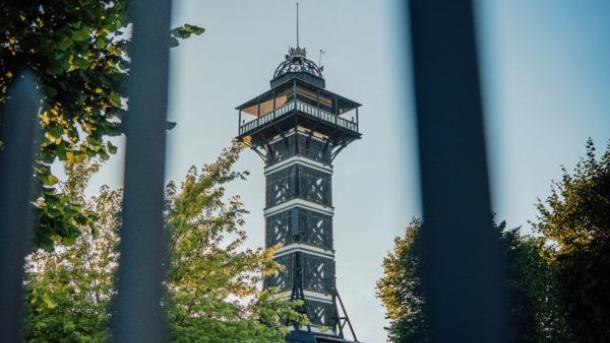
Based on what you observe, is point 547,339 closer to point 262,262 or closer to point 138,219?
point 262,262

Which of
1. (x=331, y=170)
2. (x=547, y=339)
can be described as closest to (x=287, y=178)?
(x=331, y=170)

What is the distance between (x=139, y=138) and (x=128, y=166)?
13cm

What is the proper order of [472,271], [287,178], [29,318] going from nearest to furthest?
[472,271] → [29,318] → [287,178]

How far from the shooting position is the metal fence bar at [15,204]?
4.13 m

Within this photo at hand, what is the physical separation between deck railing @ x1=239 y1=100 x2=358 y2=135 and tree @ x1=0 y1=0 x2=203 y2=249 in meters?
49.3

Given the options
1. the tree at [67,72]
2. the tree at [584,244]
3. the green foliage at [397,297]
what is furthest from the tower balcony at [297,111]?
the tree at [67,72]

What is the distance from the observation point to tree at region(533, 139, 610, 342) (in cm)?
2878

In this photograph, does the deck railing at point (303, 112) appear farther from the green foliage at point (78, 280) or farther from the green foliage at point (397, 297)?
the green foliage at point (78, 280)

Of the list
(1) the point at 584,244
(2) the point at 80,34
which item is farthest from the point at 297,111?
(2) the point at 80,34

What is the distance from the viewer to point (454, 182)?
2.04m

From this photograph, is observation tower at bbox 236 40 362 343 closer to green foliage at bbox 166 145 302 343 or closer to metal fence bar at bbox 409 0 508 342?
green foliage at bbox 166 145 302 343

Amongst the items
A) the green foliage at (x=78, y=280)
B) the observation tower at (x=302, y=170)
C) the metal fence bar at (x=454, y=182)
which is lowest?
the metal fence bar at (x=454, y=182)

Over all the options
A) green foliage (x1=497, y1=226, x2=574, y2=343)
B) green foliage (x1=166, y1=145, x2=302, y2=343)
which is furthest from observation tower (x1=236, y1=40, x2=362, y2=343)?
green foliage (x1=166, y1=145, x2=302, y2=343)

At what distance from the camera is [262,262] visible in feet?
72.3
